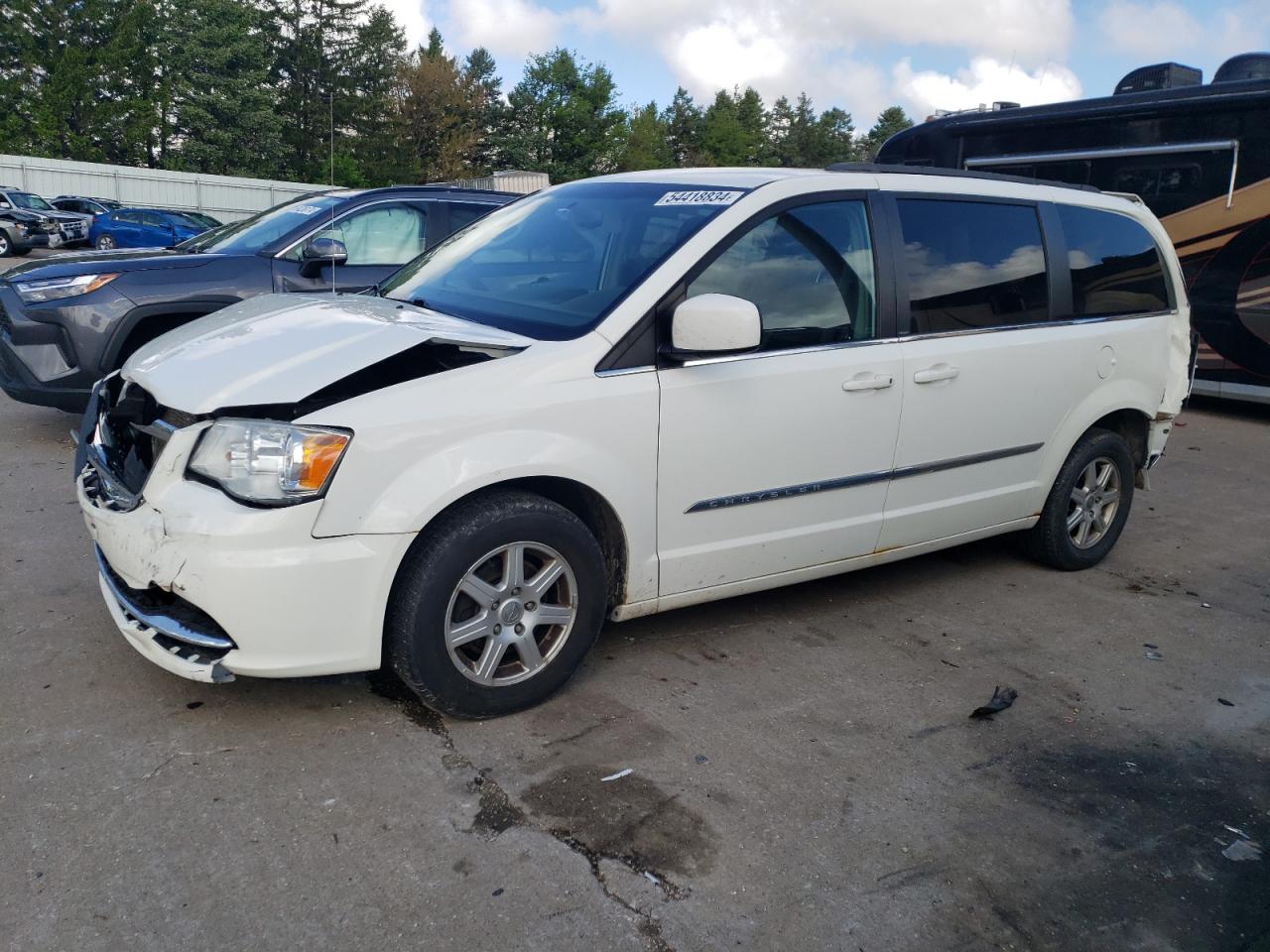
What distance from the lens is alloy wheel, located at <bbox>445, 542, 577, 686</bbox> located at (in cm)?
337

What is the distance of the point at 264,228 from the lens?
740 cm

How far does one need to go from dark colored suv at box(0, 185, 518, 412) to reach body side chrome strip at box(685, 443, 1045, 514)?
2.98m

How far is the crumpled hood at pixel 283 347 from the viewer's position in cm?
320

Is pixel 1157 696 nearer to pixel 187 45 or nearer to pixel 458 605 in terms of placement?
pixel 458 605

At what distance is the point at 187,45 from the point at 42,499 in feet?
180

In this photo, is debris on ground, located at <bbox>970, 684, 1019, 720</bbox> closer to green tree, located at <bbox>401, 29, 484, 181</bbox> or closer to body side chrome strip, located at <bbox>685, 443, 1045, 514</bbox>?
body side chrome strip, located at <bbox>685, 443, 1045, 514</bbox>

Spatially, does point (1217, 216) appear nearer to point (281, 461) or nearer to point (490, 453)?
point (490, 453)

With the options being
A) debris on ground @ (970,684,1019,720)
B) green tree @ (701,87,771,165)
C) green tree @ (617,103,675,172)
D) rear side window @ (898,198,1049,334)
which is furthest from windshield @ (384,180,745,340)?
green tree @ (701,87,771,165)

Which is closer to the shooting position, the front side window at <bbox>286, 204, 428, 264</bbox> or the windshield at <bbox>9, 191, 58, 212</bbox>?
the front side window at <bbox>286, 204, 428, 264</bbox>

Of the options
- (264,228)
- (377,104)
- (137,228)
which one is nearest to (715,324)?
(264,228)

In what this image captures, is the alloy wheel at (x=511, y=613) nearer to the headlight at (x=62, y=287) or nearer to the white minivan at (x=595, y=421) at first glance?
the white minivan at (x=595, y=421)

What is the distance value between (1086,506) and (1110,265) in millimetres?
1188

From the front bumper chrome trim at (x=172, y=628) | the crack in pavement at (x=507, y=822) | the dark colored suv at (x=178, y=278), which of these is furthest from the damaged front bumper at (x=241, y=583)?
the dark colored suv at (x=178, y=278)

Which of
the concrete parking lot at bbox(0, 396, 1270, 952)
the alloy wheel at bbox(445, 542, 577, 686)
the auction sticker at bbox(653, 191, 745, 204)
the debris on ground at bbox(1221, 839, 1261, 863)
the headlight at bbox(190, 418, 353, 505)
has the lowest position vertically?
the debris on ground at bbox(1221, 839, 1261, 863)
